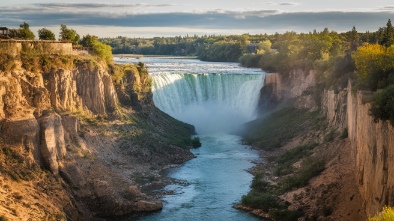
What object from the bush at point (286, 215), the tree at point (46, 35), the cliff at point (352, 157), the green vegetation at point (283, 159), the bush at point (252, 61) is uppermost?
the tree at point (46, 35)

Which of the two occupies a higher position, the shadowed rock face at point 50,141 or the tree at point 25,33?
the tree at point 25,33

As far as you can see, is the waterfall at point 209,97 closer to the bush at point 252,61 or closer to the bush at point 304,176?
the bush at point 252,61

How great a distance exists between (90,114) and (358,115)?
1982 centimetres

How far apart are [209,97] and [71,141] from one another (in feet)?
113

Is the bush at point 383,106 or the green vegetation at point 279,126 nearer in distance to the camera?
the bush at point 383,106

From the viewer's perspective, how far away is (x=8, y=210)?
27844 mm

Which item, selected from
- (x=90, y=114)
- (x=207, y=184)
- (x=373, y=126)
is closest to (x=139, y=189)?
(x=207, y=184)

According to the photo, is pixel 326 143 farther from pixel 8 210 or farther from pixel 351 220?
pixel 8 210

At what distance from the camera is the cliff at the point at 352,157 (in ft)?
87.0

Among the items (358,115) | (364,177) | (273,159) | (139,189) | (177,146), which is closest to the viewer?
(364,177)

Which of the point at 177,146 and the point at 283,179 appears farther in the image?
the point at 177,146

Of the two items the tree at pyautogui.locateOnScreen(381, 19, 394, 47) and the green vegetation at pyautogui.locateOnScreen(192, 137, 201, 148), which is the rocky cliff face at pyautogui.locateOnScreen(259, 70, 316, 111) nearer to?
the tree at pyautogui.locateOnScreen(381, 19, 394, 47)

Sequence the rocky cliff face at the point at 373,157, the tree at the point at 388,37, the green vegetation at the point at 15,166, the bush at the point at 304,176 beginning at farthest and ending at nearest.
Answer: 1. the tree at the point at 388,37
2. the bush at the point at 304,176
3. the green vegetation at the point at 15,166
4. the rocky cliff face at the point at 373,157

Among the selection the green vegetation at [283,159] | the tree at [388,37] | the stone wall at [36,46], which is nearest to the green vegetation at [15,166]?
the stone wall at [36,46]
